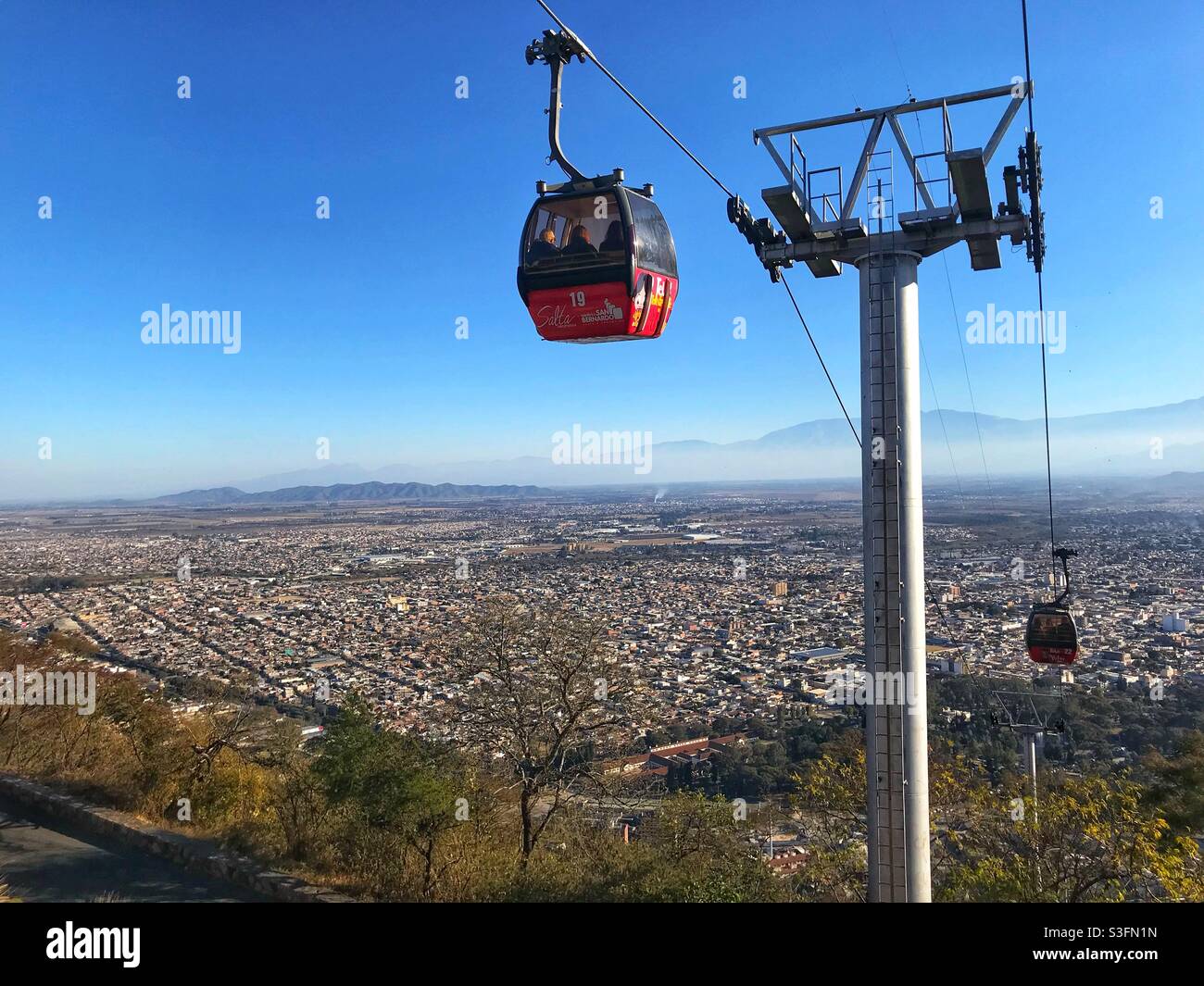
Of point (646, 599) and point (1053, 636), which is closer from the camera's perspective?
point (1053, 636)

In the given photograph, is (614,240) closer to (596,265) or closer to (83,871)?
(596,265)

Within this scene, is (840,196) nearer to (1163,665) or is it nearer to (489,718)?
(489,718)

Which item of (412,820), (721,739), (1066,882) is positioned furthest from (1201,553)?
(412,820)

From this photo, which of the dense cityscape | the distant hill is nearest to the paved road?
the dense cityscape

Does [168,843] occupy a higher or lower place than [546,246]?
lower

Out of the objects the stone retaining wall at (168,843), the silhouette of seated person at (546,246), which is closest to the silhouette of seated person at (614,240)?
the silhouette of seated person at (546,246)

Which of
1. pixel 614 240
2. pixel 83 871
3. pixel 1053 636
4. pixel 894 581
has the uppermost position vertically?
pixel 614 240

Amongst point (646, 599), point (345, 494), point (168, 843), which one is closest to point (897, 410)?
point (168, 843)
